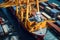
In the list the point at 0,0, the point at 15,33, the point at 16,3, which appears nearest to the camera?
the point at 15,33

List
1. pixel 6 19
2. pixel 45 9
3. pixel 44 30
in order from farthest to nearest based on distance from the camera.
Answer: pixel 45 9 → pixel 6 19 → pixel 44 30

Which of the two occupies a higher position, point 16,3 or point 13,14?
point 16,3

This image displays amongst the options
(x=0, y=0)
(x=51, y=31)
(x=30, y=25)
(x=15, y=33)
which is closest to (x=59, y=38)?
(x=51, y=31)

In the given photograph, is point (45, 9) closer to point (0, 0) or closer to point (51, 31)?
point (51, 31)

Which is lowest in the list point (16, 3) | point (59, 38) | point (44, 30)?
point (59, 38)

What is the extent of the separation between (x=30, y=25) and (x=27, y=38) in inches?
104

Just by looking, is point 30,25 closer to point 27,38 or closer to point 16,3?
point 27,38

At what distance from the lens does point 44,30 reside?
91.1 feet

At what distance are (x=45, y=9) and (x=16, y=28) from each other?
11853 mm

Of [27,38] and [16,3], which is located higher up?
[16,3]

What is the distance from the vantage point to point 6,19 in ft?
116

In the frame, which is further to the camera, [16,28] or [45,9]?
[45,9]

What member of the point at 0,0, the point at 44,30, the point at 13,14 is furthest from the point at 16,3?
the point at 0,0

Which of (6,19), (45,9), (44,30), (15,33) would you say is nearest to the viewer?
(44,30)
